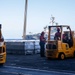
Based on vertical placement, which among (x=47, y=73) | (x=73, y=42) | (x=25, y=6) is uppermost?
(x=25, y=6)

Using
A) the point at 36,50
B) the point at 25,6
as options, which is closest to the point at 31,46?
the point at 36,50

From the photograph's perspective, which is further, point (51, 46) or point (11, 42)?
point (11, 42)

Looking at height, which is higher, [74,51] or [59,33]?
[59,33]

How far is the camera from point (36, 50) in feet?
78.8

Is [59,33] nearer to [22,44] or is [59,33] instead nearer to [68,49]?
[68,49]

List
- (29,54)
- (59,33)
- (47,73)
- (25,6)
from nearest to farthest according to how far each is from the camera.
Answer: (47,73) → (59,33) → (29,54) → (25,6)

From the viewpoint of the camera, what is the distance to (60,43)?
18344 millimetres

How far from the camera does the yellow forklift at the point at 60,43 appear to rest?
1827cm

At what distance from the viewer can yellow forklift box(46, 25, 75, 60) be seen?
18266mm

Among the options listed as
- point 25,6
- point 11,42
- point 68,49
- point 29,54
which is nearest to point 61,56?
point 68,49

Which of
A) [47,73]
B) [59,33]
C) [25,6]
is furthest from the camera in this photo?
[25,6]

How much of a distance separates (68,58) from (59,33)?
78.8 inches

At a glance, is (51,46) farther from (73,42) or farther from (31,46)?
(31,46)

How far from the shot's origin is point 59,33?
18234mm
